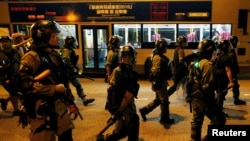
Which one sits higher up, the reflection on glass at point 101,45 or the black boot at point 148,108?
the reflection on glass at point 101,45

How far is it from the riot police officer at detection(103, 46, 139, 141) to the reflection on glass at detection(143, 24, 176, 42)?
7.10 m

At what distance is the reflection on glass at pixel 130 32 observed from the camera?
38.3 feet

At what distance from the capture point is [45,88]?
3.46 meters

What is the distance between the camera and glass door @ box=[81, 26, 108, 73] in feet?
39.3

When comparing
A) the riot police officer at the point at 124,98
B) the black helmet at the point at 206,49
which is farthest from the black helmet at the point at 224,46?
the riot police officer at the point at 124,98

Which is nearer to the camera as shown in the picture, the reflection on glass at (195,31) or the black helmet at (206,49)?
the black helmet at (206,49)

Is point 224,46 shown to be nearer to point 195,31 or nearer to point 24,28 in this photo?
point 195,31

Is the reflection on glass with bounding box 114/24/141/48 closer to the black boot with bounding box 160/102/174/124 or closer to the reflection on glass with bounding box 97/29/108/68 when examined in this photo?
the reflection on glass with bounding box 97/29/108/68

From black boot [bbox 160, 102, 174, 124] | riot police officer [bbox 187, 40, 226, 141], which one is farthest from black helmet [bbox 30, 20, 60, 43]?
black boot [bbox 160, 102, 174, 124]

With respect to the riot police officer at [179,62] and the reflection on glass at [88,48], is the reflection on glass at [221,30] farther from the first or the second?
the reflection on glass at [88,48]

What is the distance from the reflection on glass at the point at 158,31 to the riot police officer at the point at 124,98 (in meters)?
7.10

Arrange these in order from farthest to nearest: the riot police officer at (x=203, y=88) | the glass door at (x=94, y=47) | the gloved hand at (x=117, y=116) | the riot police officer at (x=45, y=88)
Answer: the glass door at (x=94, y=47) < the riot police officer at (x=203, y=88) < the gloved hand at (x=117, y=116) < the riot police officer at (x=45, y=88)

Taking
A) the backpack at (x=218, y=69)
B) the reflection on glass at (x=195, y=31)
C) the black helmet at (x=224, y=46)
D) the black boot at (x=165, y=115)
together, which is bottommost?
the black boot at (x=165, y=115)

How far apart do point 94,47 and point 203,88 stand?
25.4ft
